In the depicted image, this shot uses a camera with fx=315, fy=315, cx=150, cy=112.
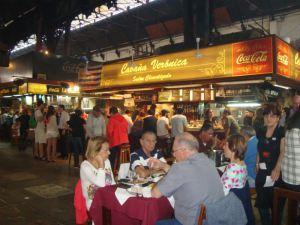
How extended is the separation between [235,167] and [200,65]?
3968mm

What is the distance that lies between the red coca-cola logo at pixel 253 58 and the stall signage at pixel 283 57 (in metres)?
0.26

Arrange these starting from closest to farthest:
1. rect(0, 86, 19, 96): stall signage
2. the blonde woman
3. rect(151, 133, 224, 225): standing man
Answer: rect(151, 133, 224, 225): standing man → the blonde woman → rect(0, 86, 19, 96): stall signage

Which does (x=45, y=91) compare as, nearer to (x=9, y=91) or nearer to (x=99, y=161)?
(x=9, y=91)

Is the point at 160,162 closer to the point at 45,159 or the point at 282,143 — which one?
the point at 282,143

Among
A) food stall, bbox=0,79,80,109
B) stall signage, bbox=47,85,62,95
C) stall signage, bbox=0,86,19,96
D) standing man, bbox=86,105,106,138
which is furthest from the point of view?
stall signage, bbox=0,86,19,96

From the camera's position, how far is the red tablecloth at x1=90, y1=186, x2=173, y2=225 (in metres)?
3.01

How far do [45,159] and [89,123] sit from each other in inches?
110

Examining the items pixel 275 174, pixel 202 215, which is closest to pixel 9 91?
pixel 275 174

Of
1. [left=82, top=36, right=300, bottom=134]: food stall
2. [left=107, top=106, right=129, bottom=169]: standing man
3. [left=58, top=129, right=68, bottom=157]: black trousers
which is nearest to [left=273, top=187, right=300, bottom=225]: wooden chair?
[left=82, top=36, right=300, bottom=134]: food stall

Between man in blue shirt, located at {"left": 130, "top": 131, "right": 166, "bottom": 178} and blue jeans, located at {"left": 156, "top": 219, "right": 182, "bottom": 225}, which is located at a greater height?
man in blue shirt, located at {"left": 130, "top": 131, "right": 166, "bottom": 178}

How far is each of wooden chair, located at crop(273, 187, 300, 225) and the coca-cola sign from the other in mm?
3034

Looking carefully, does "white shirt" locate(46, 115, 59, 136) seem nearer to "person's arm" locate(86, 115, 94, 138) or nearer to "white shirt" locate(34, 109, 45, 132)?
"white shirt" locate(34, 109, 45, 132)

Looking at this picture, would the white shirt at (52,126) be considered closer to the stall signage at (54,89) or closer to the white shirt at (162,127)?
the white shirt at (162,127)

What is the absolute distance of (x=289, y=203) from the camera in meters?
3.78
